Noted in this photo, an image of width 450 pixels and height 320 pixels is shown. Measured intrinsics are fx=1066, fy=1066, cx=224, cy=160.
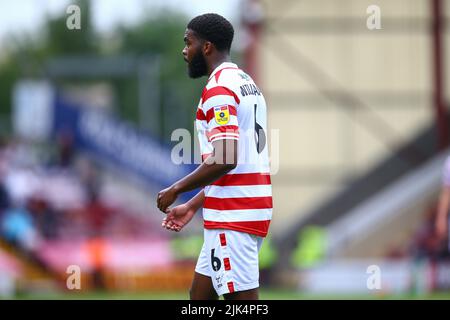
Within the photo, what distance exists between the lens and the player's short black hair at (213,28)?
6641 millimetres

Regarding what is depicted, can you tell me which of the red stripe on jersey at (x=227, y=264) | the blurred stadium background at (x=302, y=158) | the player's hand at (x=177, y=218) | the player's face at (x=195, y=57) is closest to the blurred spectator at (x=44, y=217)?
the blurred stadium background at (x=302, y=158)

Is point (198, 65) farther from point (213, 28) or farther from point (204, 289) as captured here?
point (204, 289)

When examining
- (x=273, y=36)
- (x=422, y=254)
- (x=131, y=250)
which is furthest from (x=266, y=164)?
(x=273, y=36)

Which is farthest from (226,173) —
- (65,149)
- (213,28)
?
(65,149)

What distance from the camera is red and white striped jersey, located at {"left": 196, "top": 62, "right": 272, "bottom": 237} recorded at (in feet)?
21.1

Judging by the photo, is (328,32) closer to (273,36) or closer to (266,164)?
(273,36)

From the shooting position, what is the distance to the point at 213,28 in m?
6.64

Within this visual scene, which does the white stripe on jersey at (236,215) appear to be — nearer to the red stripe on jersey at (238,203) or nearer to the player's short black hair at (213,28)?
the red stripe on jersey at (238,203)

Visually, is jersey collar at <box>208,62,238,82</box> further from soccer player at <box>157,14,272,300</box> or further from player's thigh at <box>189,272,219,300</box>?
player's thigh at <box>189,272,219,300</box>

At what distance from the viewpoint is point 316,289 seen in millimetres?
19688

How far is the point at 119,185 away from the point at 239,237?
60.3 feet

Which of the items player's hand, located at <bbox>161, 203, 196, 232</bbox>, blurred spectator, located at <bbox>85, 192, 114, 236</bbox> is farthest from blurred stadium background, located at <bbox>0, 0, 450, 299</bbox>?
player's hand, located at <bbox>161, 203, 196, 232</bbox>

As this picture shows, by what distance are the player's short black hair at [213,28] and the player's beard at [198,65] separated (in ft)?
0.38

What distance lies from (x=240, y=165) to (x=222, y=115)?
1.17 ft
